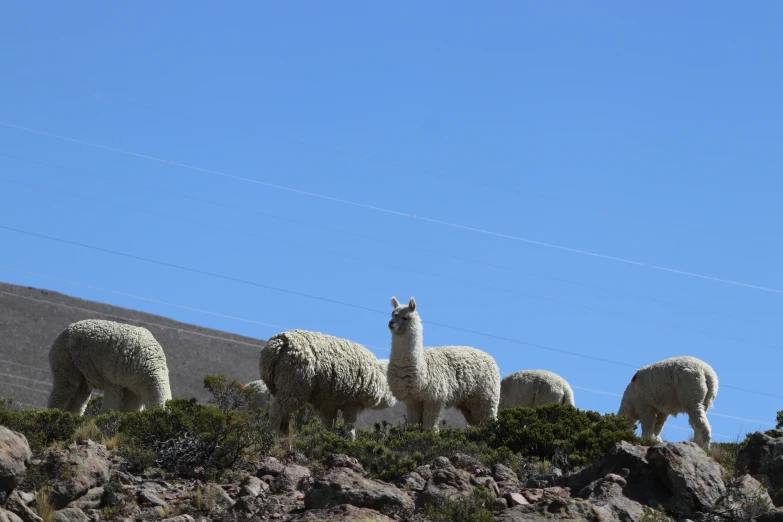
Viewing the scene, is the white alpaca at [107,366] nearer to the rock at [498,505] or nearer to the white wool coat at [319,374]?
Result: the white wool coat at [319,374]

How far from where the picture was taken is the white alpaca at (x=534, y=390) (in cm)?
2845

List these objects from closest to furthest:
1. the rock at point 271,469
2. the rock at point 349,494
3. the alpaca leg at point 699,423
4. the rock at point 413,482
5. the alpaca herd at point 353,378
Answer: the rock at point 349,494 → the rock at point 413,482 → the rock at point 271,469 → the alpaca herd at point 353,378 → the alpaca leg at point 699,423

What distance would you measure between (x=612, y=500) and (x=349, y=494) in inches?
117

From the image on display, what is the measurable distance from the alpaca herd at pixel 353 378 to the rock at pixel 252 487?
4.38m

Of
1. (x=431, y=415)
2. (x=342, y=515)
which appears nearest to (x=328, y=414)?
(x=431, y=415)

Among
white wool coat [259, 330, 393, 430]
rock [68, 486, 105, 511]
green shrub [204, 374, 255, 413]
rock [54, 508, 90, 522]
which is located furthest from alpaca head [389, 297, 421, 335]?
rock [54, 508, 90, 522]

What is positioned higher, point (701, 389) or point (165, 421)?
point (701, 389)

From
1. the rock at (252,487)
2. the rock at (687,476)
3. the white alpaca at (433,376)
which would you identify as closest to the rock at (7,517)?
the rock at (252,487)

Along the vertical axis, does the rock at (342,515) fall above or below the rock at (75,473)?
above

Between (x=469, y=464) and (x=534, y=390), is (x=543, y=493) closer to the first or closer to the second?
(x=469, y=464)

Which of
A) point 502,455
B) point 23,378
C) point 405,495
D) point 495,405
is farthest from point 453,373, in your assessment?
point 23,378

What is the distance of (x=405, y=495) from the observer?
1470 centimetres

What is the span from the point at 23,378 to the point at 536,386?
62.2 ft

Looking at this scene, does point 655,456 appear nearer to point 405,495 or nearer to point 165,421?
point 405,495
